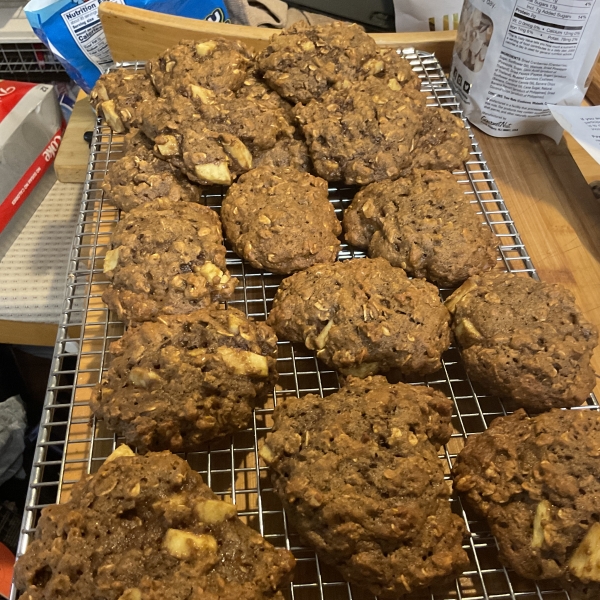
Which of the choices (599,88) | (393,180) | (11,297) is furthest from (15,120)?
(599,88)

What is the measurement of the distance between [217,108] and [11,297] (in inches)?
40.7

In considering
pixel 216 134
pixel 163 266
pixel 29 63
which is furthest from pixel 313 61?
pixel 29 63

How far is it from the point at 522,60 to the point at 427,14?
2.29ft

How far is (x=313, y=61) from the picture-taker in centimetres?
153

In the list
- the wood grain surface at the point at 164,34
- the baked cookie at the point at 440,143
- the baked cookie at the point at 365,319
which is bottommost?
the baked cookie at the point at 365,319

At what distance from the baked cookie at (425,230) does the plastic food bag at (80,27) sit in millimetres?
1208

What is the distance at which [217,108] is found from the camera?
142cm

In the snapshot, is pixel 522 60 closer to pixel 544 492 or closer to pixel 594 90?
pixel 594 90

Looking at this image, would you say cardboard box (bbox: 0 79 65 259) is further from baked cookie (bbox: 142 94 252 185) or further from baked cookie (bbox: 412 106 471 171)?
baked cookie (bbox: 412 106 471 171)

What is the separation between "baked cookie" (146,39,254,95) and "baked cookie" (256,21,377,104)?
0.09 meters

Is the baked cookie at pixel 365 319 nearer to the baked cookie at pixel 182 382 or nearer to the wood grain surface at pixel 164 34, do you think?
the baked cookie at pixel 182 382

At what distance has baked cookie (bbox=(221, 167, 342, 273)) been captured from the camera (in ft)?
4.15

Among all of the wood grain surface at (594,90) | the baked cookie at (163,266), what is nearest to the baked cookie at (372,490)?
the baked cookie at (163,266)

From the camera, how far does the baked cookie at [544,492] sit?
2.96 feet
